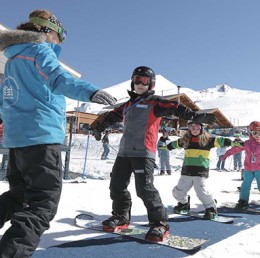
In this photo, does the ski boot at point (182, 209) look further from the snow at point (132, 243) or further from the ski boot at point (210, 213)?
the ski boot at point (210, 213)

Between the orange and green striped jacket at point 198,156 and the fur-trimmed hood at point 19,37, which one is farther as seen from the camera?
the orange and green striped jacket at point 198,156

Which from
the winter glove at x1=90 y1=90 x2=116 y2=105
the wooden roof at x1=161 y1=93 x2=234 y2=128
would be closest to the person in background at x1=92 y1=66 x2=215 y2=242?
the winter glove at x1=90 y1=90 x2=116 y2=105

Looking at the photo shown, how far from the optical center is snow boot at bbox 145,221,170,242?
10.6ft

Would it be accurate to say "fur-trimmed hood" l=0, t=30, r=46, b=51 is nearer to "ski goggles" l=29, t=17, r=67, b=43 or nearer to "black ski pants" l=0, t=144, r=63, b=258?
"ski goggles" l=29, t=17, r=67, b=43

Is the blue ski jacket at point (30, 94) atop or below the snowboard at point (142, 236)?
atop

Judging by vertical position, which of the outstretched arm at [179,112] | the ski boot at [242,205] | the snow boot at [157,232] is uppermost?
the outstretched arm at [179,112]

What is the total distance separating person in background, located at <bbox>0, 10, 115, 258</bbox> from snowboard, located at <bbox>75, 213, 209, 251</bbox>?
4.66 ft

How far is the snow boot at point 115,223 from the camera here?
142 inches

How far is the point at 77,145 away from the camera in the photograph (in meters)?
24.3

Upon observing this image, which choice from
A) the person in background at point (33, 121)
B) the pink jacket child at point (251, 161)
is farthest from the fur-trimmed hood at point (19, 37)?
the pink jacket child at point (251, 161)

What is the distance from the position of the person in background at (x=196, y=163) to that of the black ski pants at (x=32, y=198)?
308 cm

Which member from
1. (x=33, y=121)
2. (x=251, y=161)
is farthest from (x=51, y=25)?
(x=251, y=161)

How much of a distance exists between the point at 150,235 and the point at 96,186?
4305 millimetres

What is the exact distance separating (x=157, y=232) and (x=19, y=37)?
2240mm
